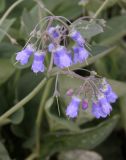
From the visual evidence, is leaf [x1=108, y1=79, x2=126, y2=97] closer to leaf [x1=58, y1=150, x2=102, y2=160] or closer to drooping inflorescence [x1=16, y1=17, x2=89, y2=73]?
leaf [x1=58, y1=150, x2=102, y2=160]

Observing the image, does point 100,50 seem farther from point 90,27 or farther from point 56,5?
point 56,5

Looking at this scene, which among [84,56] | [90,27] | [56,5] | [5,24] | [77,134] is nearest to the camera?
[84,56]

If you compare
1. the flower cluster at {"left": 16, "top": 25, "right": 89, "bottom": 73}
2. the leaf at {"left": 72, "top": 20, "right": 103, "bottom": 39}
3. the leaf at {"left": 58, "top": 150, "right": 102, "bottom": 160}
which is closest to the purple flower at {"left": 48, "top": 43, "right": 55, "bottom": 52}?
the flower cluster at {"left": 16, "top": 25, "right": 89, "bottom": 73}

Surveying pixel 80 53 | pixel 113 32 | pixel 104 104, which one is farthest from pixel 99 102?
pixel 113 32

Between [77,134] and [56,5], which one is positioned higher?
[56,5]

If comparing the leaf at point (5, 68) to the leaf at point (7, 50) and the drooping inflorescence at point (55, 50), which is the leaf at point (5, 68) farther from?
the drooping inflorescence at point (55, 50)

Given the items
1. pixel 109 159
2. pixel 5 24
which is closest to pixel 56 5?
pixel 5 24

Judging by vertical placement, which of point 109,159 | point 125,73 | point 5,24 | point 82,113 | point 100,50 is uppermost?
point 5,24

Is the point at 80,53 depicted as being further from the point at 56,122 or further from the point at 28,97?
the point at 56,122
